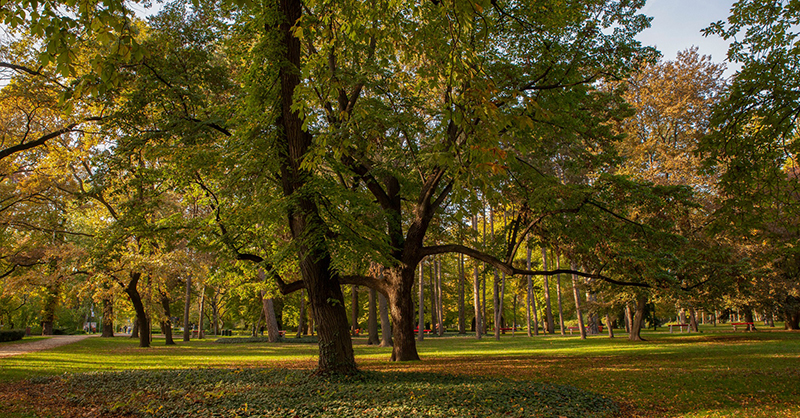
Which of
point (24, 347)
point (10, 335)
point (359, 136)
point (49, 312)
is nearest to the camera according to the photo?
point (359, 136)

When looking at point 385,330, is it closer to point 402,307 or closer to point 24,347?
point 402,307

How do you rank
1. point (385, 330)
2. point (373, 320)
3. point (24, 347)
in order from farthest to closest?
point (373, 320)
point (385, 330)
point (24, 347)

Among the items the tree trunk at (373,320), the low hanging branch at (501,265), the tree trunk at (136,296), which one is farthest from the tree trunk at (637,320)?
the tree trunk at (136,296)

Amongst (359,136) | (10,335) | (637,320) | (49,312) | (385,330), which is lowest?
(10,335)

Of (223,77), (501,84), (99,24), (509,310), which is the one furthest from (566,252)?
(509,310)

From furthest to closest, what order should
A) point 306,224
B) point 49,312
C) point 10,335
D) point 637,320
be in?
point 49,312
point 10,335
point 637,320
point 306,224

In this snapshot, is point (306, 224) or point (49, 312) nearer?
point (306, 224)

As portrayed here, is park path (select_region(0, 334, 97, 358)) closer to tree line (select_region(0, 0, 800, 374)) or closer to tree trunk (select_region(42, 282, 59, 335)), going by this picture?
tree line (select_region(0, 0, 800, 374))

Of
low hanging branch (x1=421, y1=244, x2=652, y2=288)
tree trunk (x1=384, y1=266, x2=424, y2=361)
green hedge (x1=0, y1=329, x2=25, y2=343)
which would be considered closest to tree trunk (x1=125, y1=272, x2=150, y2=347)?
green hedge (x1=0, y1=329, x2=25, y2=343)

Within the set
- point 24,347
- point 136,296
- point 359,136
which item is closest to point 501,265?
point 359,136

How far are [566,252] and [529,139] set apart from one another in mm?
5741

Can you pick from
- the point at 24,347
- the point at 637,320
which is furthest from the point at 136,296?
the point at 637,320

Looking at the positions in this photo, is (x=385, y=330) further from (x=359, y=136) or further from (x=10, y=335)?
(x=10, y=335)

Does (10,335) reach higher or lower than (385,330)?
lower
